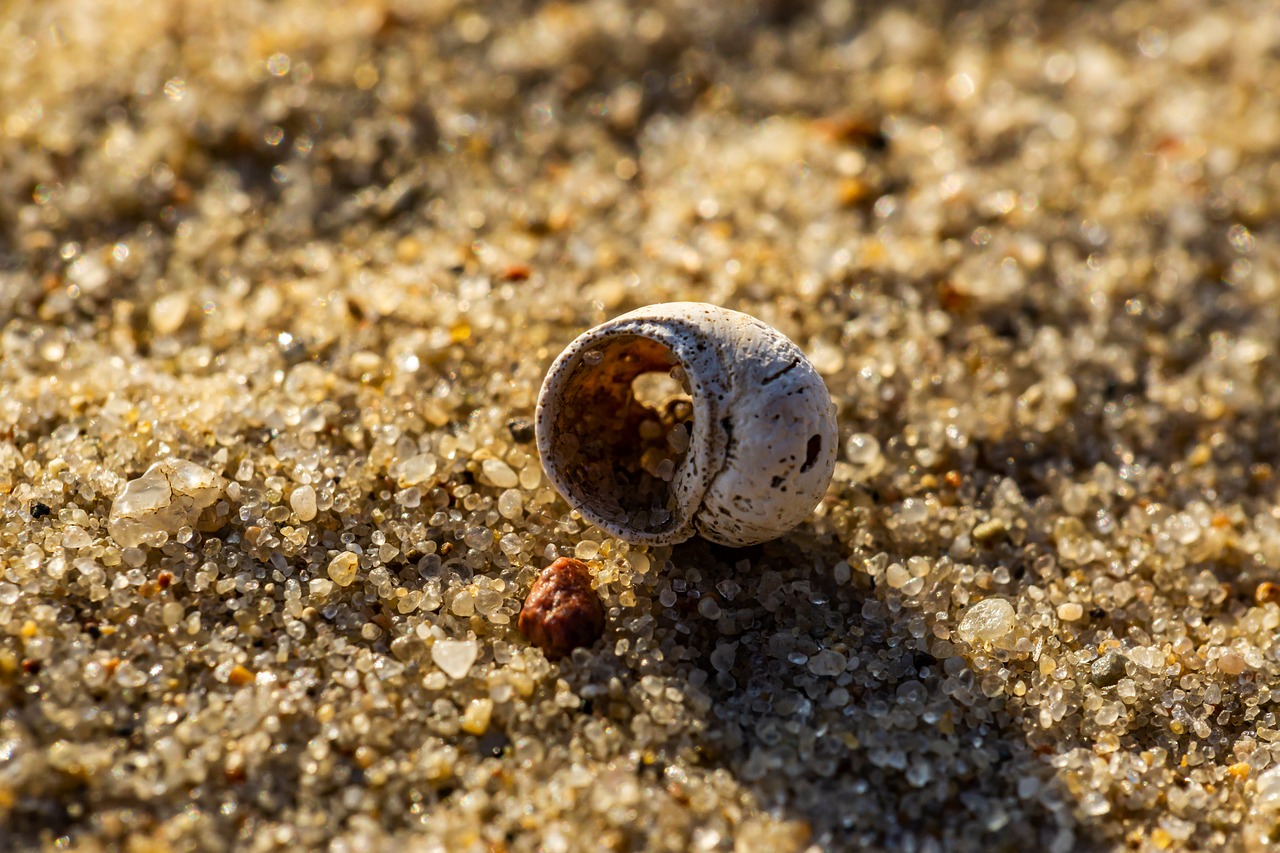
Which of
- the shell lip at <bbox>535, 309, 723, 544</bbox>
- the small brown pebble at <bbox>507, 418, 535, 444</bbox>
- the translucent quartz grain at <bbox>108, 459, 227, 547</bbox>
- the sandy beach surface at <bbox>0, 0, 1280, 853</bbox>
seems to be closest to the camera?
the sandy beach surface at <bbox>0, 0, 1280, 853</bbox>

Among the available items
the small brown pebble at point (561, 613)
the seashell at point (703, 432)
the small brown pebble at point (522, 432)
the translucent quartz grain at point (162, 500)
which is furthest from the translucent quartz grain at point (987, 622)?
the translucent quartz grain at point (162, 500)

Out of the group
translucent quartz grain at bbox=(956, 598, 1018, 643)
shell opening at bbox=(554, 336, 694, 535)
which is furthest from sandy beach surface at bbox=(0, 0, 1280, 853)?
shell opening at bbox=(554, 336, 694, 535)

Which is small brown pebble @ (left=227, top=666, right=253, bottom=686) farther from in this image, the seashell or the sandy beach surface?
the seashell

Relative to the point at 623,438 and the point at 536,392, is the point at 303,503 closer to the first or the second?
the point at 536,392

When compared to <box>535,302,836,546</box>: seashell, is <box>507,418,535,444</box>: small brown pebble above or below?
below

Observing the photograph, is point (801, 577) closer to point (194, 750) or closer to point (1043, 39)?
point (194, 750)

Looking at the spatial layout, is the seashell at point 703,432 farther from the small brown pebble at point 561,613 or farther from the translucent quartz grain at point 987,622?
the translucent quartz grain at point 987,622

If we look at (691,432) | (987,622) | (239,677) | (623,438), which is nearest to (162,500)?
(239,677)

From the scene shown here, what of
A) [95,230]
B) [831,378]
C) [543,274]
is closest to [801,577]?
[831,378]
